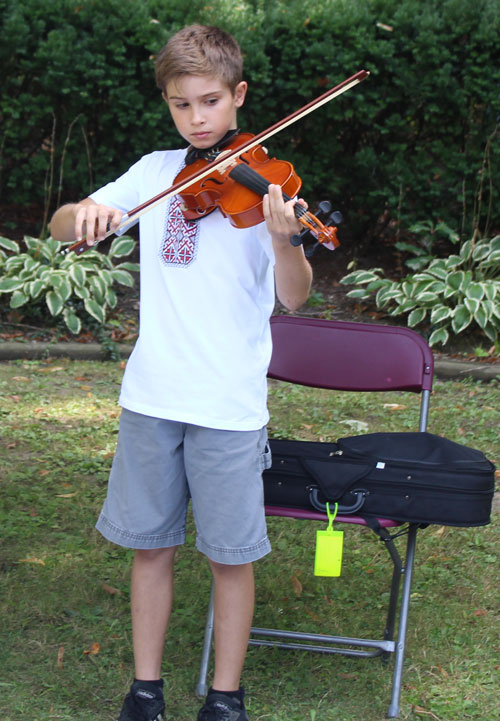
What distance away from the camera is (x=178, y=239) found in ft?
7.30

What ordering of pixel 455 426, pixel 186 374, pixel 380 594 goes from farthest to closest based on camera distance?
1. pixel 455 426
2. pixel 380 594
3. pixel 186 374

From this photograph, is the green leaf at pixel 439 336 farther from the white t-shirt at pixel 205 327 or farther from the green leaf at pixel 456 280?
the white t-shirt at pixel 205 327

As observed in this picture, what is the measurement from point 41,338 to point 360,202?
2.45 metres

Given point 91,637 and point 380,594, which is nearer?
point 91,637

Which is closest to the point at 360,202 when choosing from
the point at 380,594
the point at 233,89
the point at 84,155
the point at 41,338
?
the point at 84,155

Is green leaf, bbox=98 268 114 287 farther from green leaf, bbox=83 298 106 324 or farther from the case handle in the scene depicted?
the case handle

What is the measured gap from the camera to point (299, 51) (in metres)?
5.99

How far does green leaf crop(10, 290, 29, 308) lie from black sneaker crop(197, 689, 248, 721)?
3.83 m

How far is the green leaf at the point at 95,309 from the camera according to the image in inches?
225

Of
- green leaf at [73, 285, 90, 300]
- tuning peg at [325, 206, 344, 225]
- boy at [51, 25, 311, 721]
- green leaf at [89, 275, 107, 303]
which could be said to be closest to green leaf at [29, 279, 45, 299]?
green leaf at [73, 285, 90, 300]

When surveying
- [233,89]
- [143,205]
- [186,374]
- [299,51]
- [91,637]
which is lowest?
[91,637]

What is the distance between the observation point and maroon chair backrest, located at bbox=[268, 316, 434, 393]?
111 inches

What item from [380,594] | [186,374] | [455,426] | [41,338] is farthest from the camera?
[41,338]

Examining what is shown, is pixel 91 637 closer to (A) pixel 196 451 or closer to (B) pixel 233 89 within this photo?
(A) pixel 196 451
